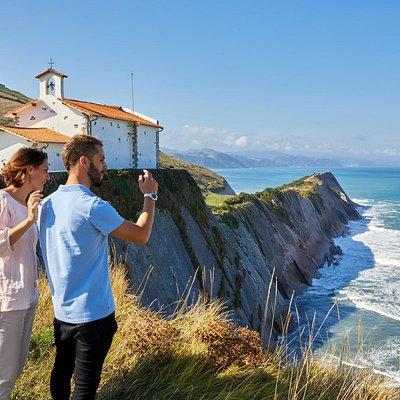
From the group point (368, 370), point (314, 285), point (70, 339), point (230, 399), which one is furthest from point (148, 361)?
point (314, 285)

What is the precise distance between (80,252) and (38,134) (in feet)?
67.6

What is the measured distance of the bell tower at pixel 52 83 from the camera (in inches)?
1012

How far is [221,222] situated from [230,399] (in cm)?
2404

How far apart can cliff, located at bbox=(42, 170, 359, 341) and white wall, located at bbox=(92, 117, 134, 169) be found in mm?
3916

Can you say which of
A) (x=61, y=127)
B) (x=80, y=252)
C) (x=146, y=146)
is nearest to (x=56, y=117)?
(x=61, y=127)

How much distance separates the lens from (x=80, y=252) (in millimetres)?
3865

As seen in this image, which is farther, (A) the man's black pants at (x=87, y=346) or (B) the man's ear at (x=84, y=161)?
(B) the man's ear at (x=84, y=161)

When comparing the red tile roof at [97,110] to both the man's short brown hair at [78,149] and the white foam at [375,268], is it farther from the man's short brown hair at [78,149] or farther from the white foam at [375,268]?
the man's short brown hair at [78,149]

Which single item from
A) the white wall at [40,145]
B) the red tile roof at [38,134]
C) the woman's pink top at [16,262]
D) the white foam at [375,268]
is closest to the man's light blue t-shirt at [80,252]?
the woman's pink top at [16,262]

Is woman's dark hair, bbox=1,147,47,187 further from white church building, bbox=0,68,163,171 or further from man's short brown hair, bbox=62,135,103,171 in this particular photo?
white church building, bbox=0,68,163,171

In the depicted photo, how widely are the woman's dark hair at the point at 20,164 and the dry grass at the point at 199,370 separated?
2168mm

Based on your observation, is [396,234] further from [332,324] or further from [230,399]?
[230,399]

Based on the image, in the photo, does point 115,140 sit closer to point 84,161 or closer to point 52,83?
point 52,83

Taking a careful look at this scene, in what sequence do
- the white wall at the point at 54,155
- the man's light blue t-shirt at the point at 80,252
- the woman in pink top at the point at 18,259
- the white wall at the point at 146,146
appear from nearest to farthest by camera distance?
the man's light blue t-shirt at the point at 80,252 < the woman in pink top at the point at 18,259 < the white wall at the point at 54,155 < the white wall at the point at 146,146
